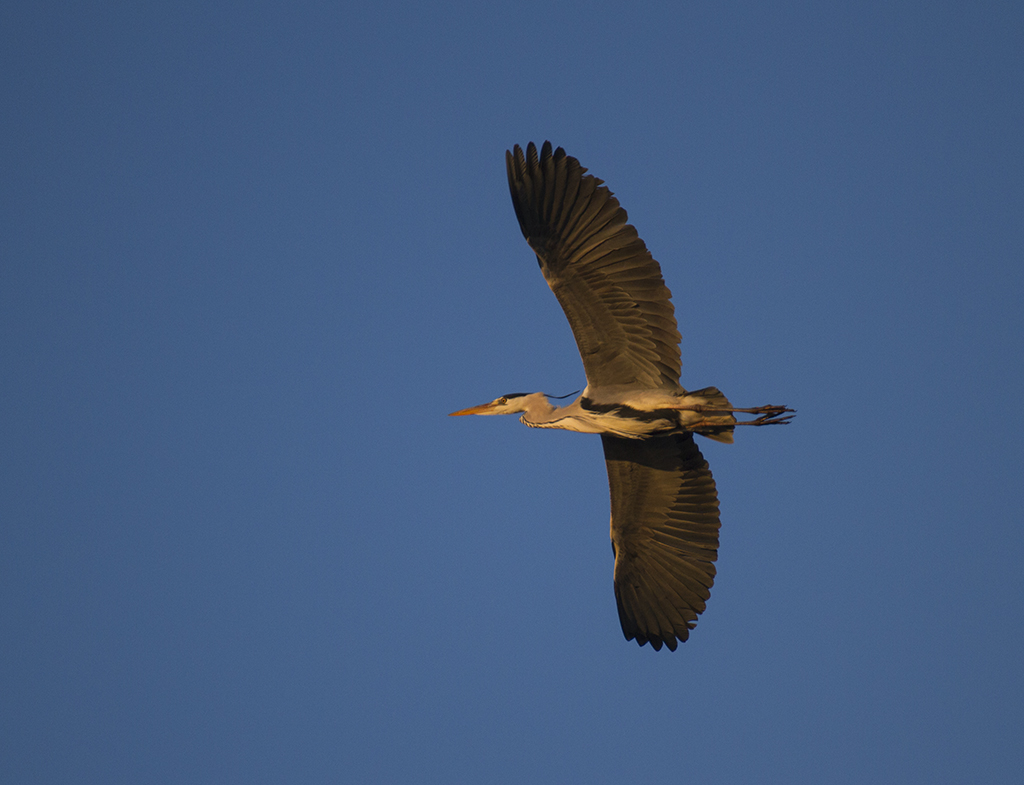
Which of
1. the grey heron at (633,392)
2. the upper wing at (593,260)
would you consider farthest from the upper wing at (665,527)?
the upper wing at (593,260)

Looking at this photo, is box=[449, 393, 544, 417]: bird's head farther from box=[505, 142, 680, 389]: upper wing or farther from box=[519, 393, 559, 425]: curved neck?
box=[505, 142, 680, 389]: upper wing

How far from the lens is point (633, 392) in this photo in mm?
7832

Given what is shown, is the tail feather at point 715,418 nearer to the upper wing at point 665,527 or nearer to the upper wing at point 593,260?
the upper wing at point 593,260

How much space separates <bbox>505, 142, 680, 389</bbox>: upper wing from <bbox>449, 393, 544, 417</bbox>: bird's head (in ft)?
3.57

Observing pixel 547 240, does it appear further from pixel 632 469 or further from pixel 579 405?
pixel 632 469

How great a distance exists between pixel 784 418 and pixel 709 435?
62 cm

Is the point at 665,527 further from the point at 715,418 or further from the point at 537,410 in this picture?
the point at 537,410

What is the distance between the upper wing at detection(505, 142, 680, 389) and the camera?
7492 millimetres

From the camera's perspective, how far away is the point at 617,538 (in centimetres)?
891


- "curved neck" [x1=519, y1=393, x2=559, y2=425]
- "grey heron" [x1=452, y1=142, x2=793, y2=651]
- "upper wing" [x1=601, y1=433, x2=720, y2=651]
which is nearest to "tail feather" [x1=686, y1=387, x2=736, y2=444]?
"grey heron" [x1=452, y1=142, x2=793, y2=651]

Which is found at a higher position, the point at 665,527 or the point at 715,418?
the point at 715,418

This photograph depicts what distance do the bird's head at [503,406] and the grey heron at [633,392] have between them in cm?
2

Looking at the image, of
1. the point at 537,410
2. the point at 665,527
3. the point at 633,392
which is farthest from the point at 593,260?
the point at 665,527

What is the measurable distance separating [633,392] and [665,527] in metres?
1.55
